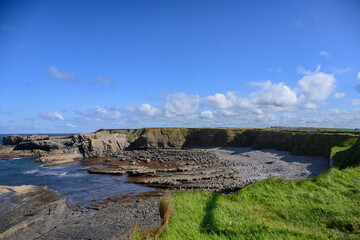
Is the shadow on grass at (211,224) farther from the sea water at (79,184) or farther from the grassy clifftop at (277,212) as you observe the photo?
the sea water at (79,184)

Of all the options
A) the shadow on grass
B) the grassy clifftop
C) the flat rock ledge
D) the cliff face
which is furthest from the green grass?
the flat rock ledge

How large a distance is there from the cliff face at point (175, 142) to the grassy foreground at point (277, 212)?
40364 millimetres

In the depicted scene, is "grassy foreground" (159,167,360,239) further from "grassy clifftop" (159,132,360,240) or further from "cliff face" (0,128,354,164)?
"cliff face" (0,128,354,164)

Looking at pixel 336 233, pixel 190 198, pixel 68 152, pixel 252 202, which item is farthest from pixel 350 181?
pixel 68 152

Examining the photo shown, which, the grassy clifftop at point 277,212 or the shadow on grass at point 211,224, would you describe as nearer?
the grassy clifftop at point 277,212

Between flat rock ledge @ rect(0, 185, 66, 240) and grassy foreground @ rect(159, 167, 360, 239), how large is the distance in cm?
1534

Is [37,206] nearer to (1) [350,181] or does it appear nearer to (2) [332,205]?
(2) [332,205]

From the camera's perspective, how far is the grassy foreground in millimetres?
5875

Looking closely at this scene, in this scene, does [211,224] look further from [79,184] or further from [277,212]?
[79,184]

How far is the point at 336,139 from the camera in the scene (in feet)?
152

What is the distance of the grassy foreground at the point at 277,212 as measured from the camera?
5875 millimetres

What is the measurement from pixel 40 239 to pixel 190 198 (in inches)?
545

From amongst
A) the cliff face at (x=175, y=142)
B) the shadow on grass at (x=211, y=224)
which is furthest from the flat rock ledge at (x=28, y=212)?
the cliff face at (x=175, y=142)

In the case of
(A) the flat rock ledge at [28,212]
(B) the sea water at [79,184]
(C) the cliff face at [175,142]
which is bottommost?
(B) the sea water at [79,184]
